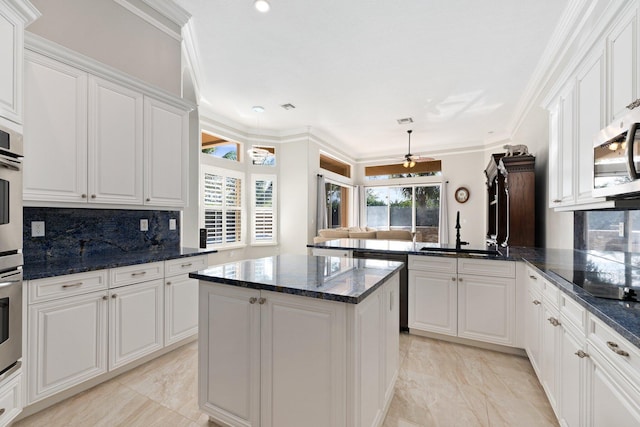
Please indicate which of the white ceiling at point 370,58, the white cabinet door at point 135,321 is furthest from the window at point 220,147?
the white cabinet door at point 135,321

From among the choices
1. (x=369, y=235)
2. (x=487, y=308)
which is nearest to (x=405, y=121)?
(x=369, y=235)

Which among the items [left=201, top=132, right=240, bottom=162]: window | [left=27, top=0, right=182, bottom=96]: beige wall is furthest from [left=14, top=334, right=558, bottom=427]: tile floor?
[left=201, top=132, right=240, bottom=162]: window

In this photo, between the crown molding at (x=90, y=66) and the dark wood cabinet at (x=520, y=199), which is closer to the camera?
the crown molding at (x=90, y=66)

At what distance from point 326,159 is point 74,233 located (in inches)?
240

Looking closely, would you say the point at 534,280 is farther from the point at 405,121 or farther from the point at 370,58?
the point at 405,121

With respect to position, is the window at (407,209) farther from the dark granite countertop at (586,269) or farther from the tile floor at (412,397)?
the tile floor at (412,397)

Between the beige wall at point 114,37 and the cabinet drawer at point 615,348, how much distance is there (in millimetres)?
3628

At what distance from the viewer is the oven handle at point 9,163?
4.39 ft

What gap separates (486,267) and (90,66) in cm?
372

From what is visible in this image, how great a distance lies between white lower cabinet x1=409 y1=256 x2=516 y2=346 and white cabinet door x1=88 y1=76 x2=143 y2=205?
2767 millimetres

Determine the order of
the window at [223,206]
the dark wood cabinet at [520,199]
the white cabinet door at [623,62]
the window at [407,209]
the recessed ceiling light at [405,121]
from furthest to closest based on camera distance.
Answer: the window at [407,209] → the recessed ceiling light at [405,121] → the window at [223,206] → the dark wood cabinet at [520,199] → the white cabinet door at [623,62]

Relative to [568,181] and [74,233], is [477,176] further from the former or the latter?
[74,233]

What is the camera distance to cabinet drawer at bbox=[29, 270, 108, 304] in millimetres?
1799

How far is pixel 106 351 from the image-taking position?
2.15 m
